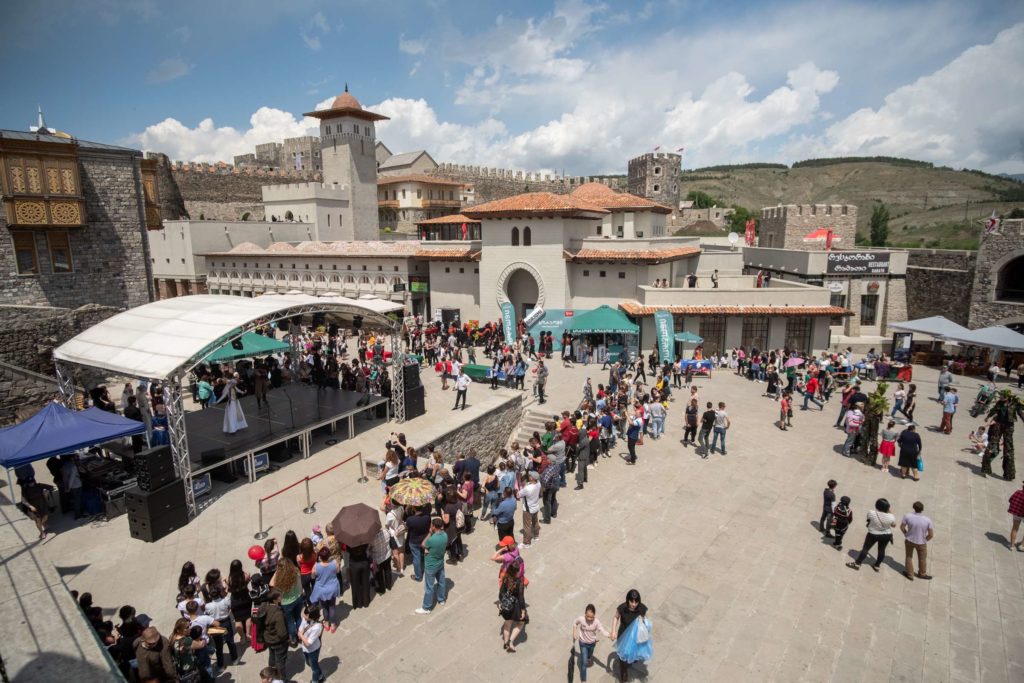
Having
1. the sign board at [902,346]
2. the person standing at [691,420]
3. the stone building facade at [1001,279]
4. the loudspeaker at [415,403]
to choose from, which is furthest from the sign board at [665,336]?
the stone building facade at [1001,279]

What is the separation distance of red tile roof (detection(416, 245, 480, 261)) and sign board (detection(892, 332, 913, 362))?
1900cm

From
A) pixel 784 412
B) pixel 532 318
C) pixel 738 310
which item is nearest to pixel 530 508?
pixel 784 412

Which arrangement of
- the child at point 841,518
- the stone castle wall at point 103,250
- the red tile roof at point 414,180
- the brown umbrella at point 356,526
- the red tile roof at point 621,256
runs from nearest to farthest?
the brown umbrella at point 356,526 → the child at point 841,518 → the stone castle wall at point 103,250 → the red tile roof at point 621,256 → the red tile roof at point 414,180

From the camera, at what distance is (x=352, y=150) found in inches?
1710

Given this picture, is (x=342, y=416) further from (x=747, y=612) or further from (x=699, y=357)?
(x=699, y=357)

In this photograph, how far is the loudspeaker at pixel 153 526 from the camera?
973cm

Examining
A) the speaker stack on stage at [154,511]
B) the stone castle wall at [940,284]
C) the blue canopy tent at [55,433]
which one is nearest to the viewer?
the blue canopy tent at [55,433]

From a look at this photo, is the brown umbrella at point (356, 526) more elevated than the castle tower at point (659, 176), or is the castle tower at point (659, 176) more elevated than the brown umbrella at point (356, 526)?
the castle tower at point (659, 176)

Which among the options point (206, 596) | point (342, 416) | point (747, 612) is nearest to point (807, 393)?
point (747, 612)

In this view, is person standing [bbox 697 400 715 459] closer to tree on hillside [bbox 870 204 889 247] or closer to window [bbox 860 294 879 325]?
window [bbox 860 294 879 325]

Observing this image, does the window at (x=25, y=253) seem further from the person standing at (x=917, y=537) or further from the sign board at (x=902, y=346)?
the sign board at (x=902, y=346)

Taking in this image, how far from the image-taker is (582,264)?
26422 millimetres

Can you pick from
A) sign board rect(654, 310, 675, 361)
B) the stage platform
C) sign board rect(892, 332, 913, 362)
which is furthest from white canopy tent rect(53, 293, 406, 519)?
sign board rect(892, 332, 913, 362)

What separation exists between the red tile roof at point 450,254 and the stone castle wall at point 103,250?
12.6 meters
